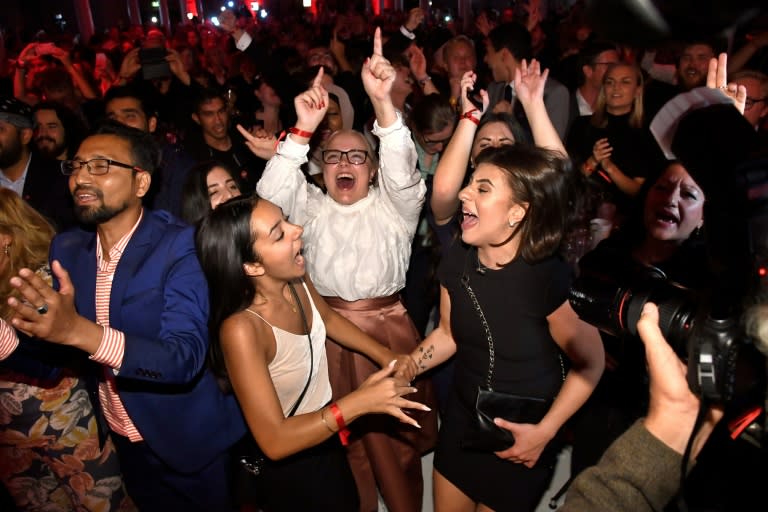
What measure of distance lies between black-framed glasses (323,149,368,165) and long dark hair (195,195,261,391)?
727 mm

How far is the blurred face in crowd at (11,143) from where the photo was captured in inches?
131

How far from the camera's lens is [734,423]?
3.15 ft

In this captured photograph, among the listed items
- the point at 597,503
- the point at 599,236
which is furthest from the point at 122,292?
the point at 599,236

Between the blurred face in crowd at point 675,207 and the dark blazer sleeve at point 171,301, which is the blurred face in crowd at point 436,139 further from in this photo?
the dark blazer sleeve at point 171,301

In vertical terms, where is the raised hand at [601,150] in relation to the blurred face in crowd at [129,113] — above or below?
below

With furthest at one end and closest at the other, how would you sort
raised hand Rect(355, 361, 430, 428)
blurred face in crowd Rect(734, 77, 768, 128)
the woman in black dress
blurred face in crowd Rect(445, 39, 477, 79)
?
1. blurred face in crowd Rect(445, 39, 477, 79)
2. blurred face in crowd Rect(734, 77, 768, 128)
3. the woman in black dress
4. raised hand Rect(355, 361, 430, 428)

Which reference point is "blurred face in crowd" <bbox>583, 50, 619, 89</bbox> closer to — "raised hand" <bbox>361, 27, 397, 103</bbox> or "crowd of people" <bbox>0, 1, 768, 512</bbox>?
"crowd of people" <bbox>0, 1, 768, 512</bbox>

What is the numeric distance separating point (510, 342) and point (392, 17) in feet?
39.9

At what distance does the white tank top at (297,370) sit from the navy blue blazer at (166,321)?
0.72 feet

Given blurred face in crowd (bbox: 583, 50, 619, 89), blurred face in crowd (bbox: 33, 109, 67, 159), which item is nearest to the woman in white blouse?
blurred face in crowd (bbox: 33, 109, 67, 159)

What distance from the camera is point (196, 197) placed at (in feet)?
8.82

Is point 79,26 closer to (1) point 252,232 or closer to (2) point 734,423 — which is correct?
(1) point 252,232

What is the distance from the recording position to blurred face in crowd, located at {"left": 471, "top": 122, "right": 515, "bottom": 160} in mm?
2668

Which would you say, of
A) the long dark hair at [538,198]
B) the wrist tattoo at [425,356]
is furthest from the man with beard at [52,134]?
the long dark hair at [538,198]
